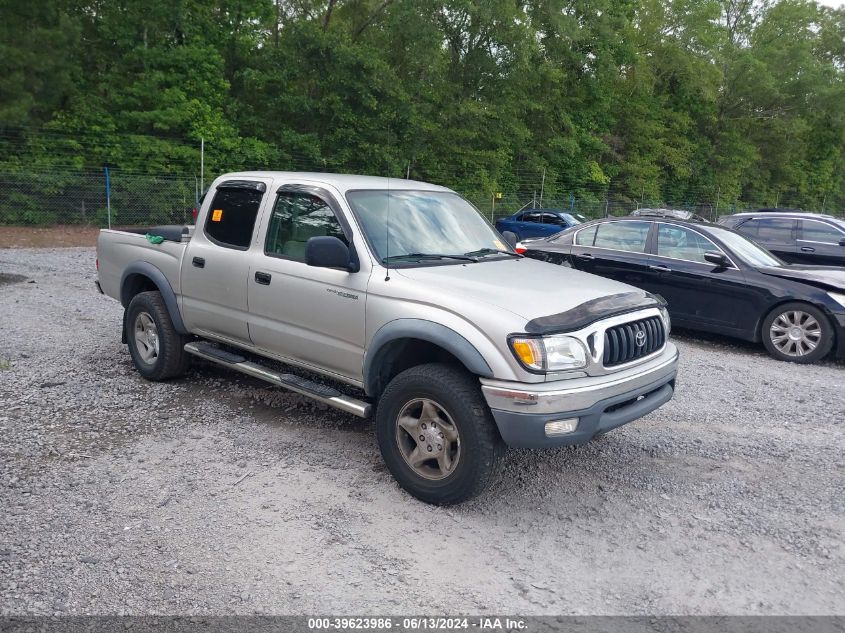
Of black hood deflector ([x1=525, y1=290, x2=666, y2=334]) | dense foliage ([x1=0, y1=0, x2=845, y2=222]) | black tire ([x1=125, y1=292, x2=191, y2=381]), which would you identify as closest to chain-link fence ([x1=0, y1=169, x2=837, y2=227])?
dense foliage ([x1=0, y1=0, x2=845, y2=222])

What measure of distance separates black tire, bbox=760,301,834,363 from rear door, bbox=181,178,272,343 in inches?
241

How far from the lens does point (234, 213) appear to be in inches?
216

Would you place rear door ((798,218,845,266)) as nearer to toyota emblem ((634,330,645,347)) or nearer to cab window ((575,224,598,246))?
cab window ((575,224,598,246))

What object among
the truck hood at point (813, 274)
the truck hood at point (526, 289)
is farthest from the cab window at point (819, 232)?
the truck hood at point (526, 289)

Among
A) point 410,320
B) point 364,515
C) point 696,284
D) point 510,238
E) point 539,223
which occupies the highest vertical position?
point 510,238

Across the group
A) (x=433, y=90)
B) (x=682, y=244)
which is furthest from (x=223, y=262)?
(x=433, y=90)

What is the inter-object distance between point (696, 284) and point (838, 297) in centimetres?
152

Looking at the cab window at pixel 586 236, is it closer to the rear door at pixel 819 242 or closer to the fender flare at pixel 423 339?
the rear door at pixel 819 242

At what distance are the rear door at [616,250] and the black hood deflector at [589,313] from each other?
15.4 ft

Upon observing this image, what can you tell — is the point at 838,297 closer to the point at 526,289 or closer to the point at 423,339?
the point at 526,289

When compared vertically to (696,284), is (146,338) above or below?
below

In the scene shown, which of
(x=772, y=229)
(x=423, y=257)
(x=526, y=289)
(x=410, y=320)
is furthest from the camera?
(x=772, y=229)

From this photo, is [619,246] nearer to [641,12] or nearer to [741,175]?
[641,12]

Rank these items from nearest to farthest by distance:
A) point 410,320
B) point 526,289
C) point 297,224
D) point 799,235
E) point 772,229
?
point 410,320
point 526,289
point 297,224
point 799,235
point 772,229
